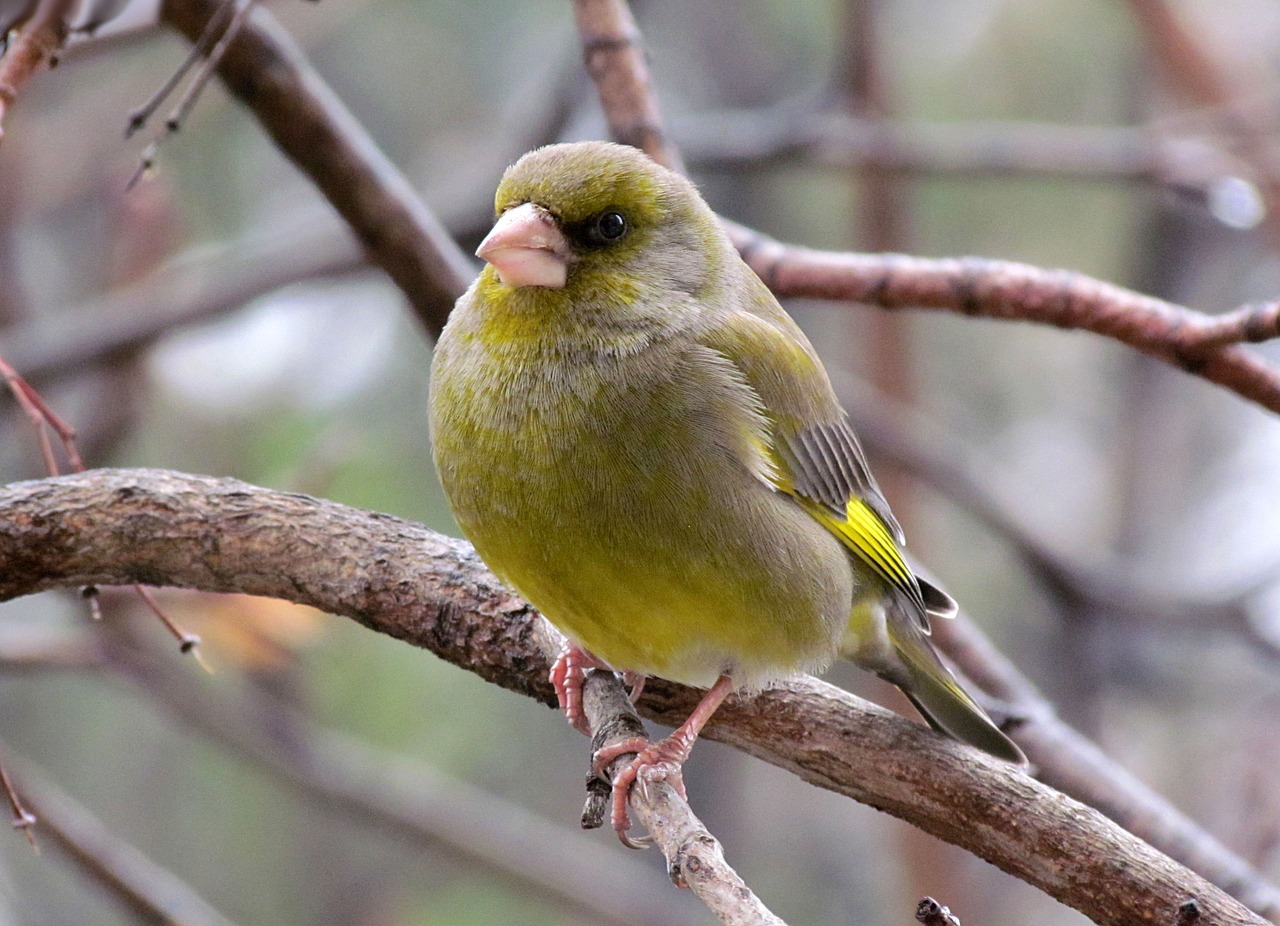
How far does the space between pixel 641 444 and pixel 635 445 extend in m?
0.01

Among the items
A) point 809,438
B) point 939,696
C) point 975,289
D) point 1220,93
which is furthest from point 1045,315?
point 1220,93

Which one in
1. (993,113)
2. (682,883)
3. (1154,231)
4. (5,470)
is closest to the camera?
(682,883)

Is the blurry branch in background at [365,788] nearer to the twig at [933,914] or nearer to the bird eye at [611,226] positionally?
the bird eye at [611,226]

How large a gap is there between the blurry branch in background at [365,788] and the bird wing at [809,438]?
2178mm

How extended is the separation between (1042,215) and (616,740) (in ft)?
22.9

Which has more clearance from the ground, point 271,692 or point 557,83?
point 557,83

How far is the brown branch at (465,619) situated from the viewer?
2527mm

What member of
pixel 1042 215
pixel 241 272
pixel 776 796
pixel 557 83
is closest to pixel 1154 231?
pixel 1042 215

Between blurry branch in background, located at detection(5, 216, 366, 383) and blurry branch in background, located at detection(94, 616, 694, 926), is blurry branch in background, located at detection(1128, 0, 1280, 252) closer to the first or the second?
blurry branch in background, located at detection(5, 216, 366, 383)

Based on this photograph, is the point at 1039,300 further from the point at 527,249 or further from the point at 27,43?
the point at 27,43

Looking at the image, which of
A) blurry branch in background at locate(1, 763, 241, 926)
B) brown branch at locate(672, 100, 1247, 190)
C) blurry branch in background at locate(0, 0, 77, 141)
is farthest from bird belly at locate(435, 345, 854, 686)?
brown branch at locate(672, 100, 1247, 190)

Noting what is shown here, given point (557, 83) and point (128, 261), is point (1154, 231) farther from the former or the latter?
point (128, 261)

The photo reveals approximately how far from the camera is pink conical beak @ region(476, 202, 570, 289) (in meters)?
2.69

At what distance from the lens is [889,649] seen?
336 cm
